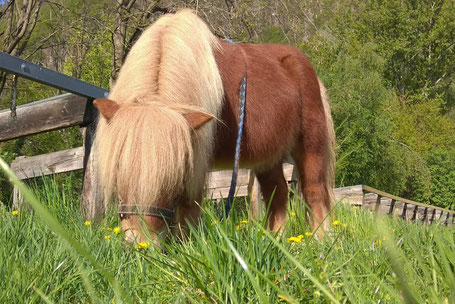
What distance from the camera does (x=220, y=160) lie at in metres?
4.09

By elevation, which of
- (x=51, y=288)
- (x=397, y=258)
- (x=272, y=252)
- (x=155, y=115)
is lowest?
(x=51, y=288)

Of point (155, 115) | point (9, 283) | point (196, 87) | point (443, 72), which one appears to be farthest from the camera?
point (443, 72)

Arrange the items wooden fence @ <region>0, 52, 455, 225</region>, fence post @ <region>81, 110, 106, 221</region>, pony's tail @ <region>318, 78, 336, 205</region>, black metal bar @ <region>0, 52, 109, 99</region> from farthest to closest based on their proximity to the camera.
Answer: pony's tail @ <region>318, 78, 336, 205</region> < fence post @ <region>81, 110, 106, 221</region> < wooden fence @ <region>0, 52, 455, 225</region> < black metal bar @ <region>0, 52, 109, 99</region>

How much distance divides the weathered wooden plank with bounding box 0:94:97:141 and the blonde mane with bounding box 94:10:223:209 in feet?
3.77

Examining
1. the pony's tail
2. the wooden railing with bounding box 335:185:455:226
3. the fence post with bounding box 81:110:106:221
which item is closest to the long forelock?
the fence post with bounding box 81:110:106:221

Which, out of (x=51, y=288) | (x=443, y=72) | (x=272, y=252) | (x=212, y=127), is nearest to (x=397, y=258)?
(x=272, y=252)

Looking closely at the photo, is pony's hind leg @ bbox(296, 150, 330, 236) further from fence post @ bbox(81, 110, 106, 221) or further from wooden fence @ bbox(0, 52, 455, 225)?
fence post @ bbox(81, 110, 106, 221)

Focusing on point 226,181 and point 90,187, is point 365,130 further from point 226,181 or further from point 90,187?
point 90,187

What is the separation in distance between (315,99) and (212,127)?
1.87 metres

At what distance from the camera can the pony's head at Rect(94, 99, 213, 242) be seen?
2.83 m

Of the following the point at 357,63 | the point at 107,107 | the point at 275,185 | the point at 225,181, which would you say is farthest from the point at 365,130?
the point at 107,107

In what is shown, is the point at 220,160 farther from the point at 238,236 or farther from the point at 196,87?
the point at 238,236

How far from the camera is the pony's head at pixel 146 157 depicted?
283 centimetres

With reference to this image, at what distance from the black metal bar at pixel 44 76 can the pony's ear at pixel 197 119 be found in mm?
1572
